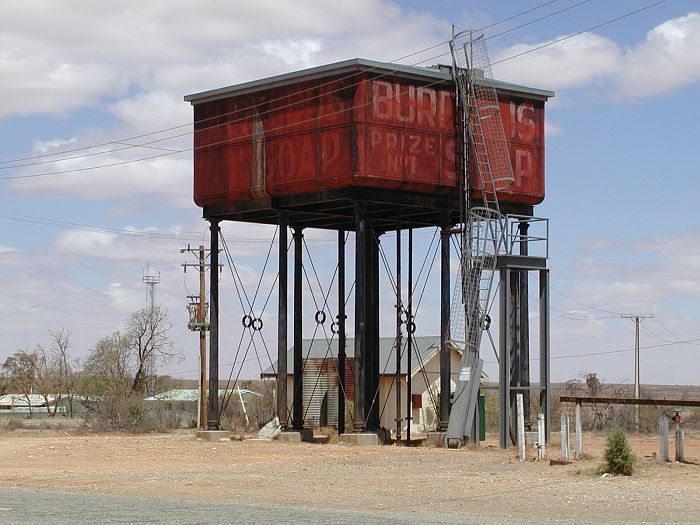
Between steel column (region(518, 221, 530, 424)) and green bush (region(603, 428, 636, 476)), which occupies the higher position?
steel column (region(518, 221, 530, 424))

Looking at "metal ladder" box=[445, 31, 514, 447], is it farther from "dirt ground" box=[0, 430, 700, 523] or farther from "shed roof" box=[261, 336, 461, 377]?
"shed roof" box=[261, 336, 461, 377]

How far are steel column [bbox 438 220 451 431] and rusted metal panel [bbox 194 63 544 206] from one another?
1.62 metres

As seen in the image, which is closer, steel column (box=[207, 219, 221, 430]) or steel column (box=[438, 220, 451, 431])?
steel column (box=[438, 220, 451, 431])

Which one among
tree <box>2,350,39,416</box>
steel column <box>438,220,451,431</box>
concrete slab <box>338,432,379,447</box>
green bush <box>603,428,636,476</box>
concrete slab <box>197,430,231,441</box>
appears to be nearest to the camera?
green bush <box>603,428,636,476</box>

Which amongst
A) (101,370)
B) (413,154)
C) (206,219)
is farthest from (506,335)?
(101,370)

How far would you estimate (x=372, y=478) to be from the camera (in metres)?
30.1

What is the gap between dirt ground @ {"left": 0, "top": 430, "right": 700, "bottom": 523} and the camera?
2350 centimetres

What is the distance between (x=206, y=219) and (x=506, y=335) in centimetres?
1189

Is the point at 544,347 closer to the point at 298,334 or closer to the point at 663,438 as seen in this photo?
the point at 663,438

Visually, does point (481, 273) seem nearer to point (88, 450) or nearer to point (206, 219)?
point (206, 219)

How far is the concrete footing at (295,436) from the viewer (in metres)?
43.2

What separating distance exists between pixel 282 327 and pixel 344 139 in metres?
7.06

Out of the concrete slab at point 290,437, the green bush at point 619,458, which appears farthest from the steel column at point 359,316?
→ the green bush at point 619,458

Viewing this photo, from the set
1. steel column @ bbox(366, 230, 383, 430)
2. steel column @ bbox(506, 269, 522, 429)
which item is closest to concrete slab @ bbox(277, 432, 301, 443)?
steel column @ bbox(366, 230, 383, 430)
